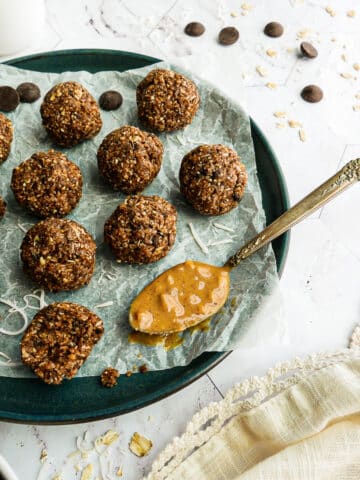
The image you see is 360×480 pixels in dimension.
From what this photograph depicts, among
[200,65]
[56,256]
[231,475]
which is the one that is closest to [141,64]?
[200,65]

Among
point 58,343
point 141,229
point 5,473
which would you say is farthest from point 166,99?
point 5,473

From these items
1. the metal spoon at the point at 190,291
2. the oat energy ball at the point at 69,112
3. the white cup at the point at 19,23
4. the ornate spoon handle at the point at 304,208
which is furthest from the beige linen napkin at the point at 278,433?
the white cup at the point at 19,23

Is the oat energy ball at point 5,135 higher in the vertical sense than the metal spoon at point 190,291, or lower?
higher

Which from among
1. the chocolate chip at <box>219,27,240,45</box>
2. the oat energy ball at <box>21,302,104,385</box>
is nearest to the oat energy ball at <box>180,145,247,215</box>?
the oat energy ball at <box>21,302,104,385</box>

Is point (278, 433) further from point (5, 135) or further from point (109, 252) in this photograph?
point (5, 135)

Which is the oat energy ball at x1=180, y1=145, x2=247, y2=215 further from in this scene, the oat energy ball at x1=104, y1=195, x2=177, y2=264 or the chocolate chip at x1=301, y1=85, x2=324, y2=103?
the chocolate chip at x1=301, y1=85, x2=324, y2=103

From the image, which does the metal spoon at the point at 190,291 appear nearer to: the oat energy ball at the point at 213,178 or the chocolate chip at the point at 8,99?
the oat energy ball at the point at 213,178
